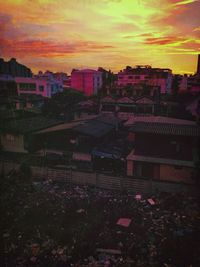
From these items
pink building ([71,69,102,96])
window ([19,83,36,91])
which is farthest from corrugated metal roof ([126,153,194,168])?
pink building ([71,69,102,96])

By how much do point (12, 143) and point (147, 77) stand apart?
802 inches

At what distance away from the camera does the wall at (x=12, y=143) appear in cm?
1062

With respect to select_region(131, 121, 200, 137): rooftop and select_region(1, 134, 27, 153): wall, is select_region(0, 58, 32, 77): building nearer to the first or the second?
select_region(1, 134, 27, 153): wall

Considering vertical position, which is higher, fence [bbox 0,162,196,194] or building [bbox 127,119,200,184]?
building [bbox 127,119,200,184]

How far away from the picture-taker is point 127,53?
29.7 ft

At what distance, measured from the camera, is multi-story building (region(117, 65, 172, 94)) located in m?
25.3

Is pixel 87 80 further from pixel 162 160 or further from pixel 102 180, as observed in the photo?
pixel 102 180

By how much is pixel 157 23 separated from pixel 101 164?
5.64 meters

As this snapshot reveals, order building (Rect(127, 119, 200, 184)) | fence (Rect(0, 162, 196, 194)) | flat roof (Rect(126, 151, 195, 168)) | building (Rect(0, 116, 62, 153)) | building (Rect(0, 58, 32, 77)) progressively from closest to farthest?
fence (Rect(0, 162, 196, 194)) → flat roof (Rect(126, 151, 195, 168)) → building (Rect(127, 119, 200, 184)) → building (Rect(0, 58, 32, 77)) → building (Rect(0, 116, 62, 153))

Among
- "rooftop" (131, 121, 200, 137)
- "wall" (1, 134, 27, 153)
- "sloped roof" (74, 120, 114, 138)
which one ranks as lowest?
"wall" (1, 134, 27, 153)

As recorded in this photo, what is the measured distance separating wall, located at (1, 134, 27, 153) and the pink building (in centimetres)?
1562

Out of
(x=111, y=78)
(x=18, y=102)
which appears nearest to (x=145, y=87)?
(x=111, y=78)

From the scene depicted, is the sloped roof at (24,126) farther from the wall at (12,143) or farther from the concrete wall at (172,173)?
the concrete wall at (172,173)

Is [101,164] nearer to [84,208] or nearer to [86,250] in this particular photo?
[84,208]
